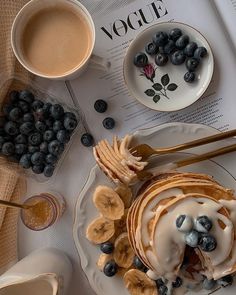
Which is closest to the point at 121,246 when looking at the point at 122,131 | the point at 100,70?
the point at 122,131

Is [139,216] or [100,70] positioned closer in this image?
[139,216]

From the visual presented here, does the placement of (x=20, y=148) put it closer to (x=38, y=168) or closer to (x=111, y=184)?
(x=38, y=168)

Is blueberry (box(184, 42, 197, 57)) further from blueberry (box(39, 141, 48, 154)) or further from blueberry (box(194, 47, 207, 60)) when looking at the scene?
blueberry (box(39, 141, 48, 154))

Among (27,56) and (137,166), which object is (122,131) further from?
(27,56)

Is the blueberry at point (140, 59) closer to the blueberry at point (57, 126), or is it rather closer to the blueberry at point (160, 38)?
the blueberry at point (160, 38)

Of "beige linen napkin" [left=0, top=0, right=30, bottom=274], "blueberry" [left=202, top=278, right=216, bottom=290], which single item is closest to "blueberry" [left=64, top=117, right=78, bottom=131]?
"beige linen napkin" [left=0, top=0, right=30, bottom=274]

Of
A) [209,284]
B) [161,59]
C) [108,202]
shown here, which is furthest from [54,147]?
[209,284]

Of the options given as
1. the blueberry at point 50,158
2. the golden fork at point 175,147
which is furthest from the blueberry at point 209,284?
the blueberry at point 50,158
